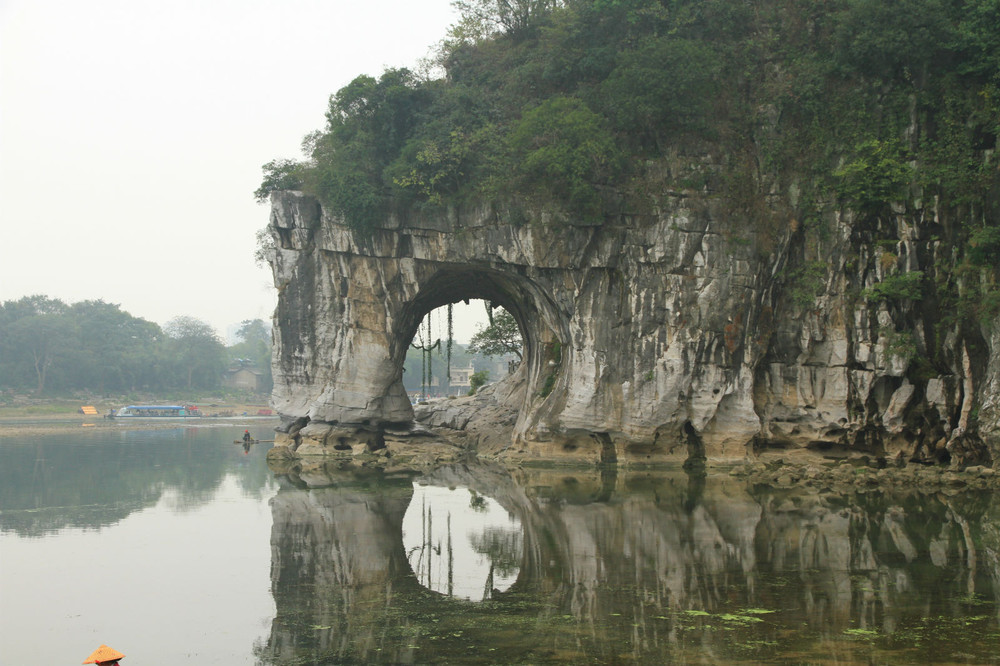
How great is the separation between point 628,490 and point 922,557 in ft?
25.5

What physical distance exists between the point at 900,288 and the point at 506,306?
12.8m

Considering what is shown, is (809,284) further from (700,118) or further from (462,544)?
(462,544)

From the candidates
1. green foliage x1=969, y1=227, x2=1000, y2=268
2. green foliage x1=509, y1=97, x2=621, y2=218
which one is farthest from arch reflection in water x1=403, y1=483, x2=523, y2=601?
green foliage x1=969, y1=227, x2=1000, y2=268

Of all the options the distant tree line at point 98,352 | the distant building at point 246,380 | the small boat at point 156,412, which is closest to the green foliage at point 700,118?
the small boat at point 156,412

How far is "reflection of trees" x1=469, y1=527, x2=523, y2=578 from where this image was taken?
11.9 m

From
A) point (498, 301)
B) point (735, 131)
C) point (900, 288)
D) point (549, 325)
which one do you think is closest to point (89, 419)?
point (498, 301)

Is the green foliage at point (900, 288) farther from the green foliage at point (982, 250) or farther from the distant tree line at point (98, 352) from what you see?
the distant tree line at point (98, 352)

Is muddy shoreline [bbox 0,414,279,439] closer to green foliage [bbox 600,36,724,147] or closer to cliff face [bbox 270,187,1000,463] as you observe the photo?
cliff face [bbox 270,187,1000,463]

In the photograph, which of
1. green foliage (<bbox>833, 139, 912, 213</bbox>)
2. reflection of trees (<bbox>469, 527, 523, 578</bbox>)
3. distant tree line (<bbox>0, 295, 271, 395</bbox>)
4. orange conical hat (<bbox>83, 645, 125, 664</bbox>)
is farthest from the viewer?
distant tree line (<bbox>0, 295, 271, 395</bbox>)

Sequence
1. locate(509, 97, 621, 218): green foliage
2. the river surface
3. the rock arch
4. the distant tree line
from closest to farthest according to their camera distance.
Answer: the river surface < locate(509, 97, 621, 218): green foliage < the rock arch < the distant tree line

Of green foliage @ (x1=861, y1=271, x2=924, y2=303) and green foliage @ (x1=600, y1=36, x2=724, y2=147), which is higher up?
green foliage @ (x1=600, y1=36, x2=724, y2=147)

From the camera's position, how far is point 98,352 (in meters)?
58.6

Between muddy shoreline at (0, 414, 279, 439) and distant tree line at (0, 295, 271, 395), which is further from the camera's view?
distant tree line at (0, 295, 271, 395)

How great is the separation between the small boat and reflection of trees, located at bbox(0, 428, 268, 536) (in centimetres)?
1650
